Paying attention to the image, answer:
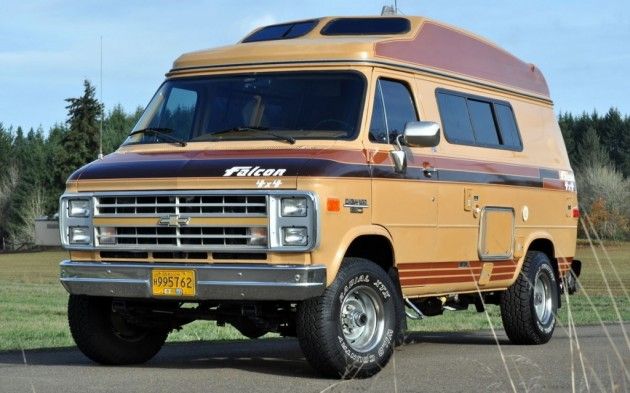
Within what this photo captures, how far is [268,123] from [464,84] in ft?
8.26

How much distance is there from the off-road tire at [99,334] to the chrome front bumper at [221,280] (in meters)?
0.55

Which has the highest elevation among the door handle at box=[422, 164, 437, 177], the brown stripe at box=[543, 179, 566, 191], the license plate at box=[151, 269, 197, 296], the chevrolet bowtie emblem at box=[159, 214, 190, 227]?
the door handle at box=[422, 164, 437, 177]

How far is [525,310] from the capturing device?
12750 millimetres

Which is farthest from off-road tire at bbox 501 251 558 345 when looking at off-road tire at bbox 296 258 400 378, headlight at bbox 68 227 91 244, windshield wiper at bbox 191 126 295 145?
headlight at bbox 68 227 91 244

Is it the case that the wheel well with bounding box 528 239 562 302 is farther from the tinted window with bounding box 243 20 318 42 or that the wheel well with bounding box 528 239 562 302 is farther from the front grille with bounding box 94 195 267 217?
the front grille with bounding box 94 195 267 217

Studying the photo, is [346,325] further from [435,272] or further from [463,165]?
[463,165]

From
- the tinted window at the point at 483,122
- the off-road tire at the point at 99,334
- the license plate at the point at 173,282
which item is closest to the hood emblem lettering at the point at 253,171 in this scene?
the license plate at the point at 173,282

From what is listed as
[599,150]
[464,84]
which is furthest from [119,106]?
[464,84]

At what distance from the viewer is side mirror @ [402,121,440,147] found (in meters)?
10.2

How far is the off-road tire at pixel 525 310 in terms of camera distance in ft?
41.9

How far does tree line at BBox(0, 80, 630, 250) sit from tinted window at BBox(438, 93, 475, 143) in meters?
87.3

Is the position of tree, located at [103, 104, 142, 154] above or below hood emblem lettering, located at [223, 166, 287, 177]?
above

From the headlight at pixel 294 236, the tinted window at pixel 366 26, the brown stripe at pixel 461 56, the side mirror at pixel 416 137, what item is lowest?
the headlight at pixel 294 236

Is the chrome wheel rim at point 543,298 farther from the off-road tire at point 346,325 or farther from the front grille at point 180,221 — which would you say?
the front grille at point 180,221
